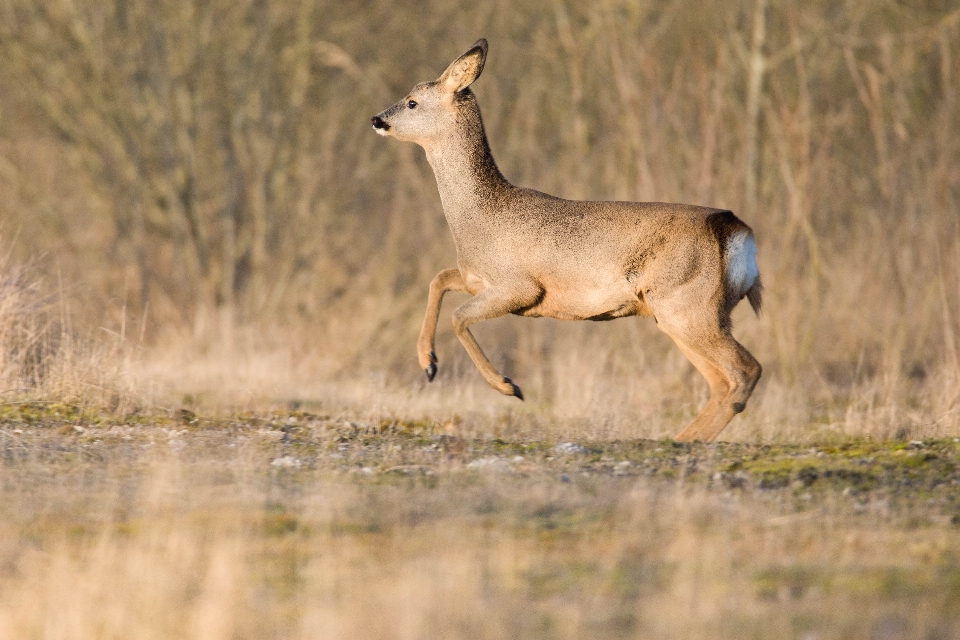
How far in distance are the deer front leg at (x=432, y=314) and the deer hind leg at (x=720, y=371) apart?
4.90ft

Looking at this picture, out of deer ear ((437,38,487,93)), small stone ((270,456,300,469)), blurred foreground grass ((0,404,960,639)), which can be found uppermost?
deer ear ((437,38,487,93))

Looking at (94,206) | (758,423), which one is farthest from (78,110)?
(758,423)

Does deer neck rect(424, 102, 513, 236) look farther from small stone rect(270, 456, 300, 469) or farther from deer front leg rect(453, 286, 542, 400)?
small stone rect(270, 456, 300, 469)

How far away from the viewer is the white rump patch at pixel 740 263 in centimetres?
848

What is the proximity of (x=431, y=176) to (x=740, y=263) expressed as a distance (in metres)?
10.3

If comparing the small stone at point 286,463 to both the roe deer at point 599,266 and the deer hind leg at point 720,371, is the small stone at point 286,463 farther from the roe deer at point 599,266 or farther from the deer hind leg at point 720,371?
the deer hind leg at point 720,371

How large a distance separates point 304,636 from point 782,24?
1345 centimetres

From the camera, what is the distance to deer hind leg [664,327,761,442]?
27.9 ft

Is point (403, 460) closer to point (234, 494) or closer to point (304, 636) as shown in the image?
point (234, 494)

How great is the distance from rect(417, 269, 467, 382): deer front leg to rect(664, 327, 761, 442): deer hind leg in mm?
1494

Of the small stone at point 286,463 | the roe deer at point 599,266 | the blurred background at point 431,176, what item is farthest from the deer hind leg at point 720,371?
the small stone at point 286,463

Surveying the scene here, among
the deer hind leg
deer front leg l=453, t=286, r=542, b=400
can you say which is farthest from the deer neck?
the deer hind leg

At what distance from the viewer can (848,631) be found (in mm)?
4004

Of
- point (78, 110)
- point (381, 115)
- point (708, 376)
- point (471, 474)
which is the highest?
point (78, 110)
